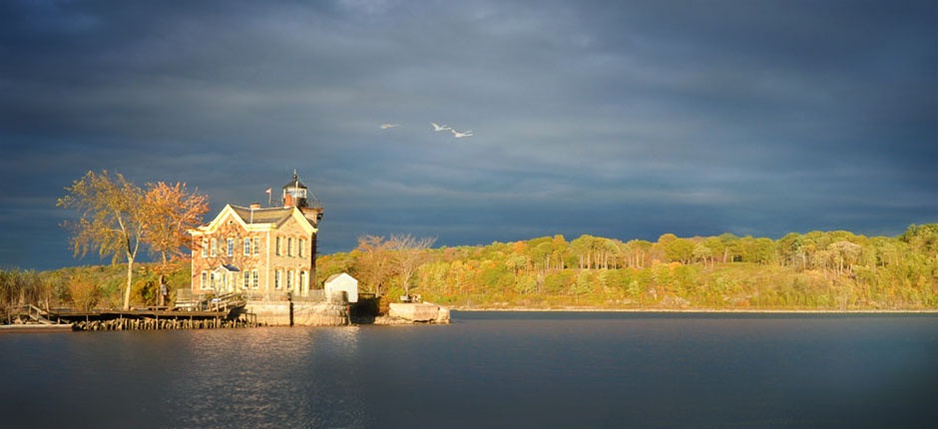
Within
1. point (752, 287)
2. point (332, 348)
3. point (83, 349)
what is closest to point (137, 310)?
point (83, 349)

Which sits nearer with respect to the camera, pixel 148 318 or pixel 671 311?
pixel 148 318

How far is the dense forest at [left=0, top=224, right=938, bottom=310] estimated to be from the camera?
13500cm

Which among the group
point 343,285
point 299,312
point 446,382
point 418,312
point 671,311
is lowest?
point 446,382

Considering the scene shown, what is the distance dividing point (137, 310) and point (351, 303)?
1822 centimetres

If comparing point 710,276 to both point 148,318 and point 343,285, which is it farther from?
point 148,318

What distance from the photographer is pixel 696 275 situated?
149 meters

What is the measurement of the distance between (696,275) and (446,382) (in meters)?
123

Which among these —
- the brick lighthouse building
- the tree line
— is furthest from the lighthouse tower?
the tree line

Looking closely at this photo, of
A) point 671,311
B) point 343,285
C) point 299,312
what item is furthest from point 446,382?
point 671,311

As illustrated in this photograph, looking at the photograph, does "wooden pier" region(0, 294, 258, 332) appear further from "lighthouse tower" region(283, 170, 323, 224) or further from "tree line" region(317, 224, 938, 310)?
"tree line" region(317, 224, 938, 310)

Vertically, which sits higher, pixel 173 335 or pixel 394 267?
pixel 394 267

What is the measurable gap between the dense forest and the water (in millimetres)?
66662

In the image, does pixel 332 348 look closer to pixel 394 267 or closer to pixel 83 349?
pixel 83 349

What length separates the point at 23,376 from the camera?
3350cm
